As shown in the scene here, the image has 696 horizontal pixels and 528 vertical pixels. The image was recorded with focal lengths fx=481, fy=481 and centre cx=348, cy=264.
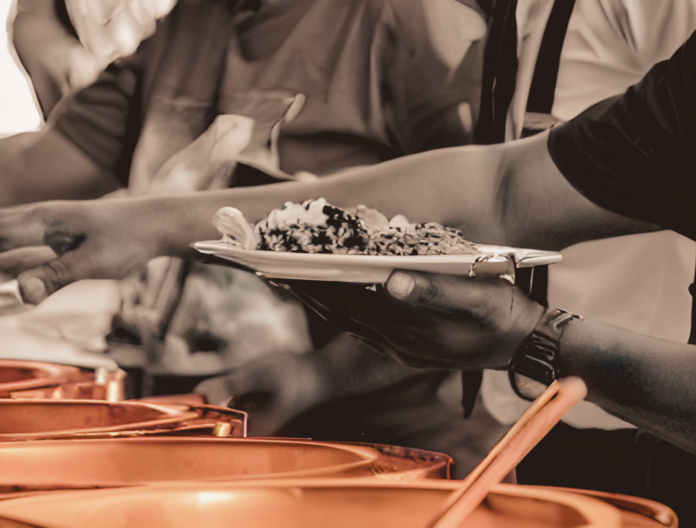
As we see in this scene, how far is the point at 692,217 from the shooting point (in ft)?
1.56

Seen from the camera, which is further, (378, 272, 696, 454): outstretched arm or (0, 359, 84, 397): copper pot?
(0, 359, 84, 397): copper pot

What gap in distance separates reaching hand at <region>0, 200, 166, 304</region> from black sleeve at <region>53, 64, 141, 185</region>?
5cm

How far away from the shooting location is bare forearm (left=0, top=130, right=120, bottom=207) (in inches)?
24.1

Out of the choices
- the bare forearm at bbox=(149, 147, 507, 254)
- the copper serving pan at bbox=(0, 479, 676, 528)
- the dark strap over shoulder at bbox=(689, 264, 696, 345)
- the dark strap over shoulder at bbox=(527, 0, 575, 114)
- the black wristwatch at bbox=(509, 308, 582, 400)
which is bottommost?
the copper serving pan at bbox=(0, 479, 676, 528)

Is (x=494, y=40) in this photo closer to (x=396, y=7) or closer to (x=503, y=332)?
(x=396, y=7)

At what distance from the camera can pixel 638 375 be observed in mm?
464

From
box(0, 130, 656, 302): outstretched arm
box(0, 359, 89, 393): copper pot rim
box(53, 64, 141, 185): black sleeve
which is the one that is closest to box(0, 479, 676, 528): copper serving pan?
box(0, 359, 89, 393): copper pot rim

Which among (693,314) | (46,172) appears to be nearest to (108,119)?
(46,172)

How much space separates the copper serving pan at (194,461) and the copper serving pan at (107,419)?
23 millimetres

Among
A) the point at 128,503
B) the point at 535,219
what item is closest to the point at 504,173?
the point at 535,219

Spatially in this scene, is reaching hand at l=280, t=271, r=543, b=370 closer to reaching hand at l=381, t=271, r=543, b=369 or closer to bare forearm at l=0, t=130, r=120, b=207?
reaching hand at l=381, t=271, r=543, b=369

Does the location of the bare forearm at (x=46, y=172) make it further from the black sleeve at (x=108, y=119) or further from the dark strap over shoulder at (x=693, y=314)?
the dark strap over shoulder at (x=693, y=314)

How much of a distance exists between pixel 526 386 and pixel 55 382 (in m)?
0.56

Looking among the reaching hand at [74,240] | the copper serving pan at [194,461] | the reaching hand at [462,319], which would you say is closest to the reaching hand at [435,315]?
the reaching hand at [462,319]
